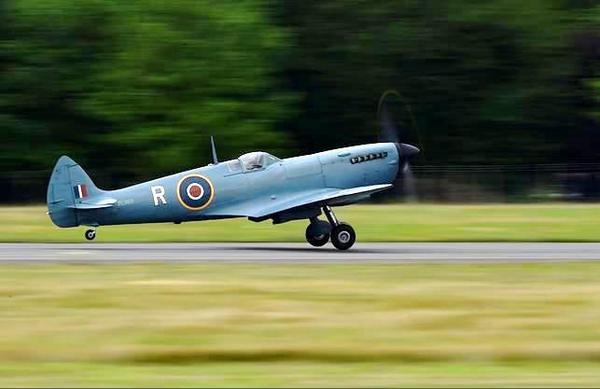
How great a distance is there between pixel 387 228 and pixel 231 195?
24.1 ft

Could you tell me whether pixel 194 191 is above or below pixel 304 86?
below

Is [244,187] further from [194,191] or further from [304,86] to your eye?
[304,86]

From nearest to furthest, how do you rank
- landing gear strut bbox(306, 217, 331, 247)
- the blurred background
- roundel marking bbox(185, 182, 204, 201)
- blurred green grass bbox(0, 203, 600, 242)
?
roundel marking bbox(185, 182, 204, 201)
landing gear strut bbox(306, 217, 331, 247)
blurred green grass bbox(0, 203, 600, 242)
the blurred background

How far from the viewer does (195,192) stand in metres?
26.5

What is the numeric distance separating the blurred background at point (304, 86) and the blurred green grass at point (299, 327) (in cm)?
3000

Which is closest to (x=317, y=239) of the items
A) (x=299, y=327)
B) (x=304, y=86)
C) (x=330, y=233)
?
(x=330, y=233)

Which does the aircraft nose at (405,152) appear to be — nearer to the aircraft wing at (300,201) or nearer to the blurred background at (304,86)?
the aircraft wing at (300,201)

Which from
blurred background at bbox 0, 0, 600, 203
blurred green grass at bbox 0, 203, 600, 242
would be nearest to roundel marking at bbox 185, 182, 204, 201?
blurred green grass at bbox 0, 203, 600, 242

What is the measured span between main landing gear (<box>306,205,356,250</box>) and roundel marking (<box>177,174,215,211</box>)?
7.58 feet

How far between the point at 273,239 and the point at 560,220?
10073 mm

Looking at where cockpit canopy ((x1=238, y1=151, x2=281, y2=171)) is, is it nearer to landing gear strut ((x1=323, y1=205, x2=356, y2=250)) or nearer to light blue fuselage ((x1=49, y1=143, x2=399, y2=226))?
light blue fuselage ((x1=49, y1=143, x2=399, y2=226))

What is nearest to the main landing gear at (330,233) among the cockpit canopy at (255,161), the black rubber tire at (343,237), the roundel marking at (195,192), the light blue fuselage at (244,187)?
the black rubber tire at (343,237)

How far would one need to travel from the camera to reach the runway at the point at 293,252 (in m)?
24.2

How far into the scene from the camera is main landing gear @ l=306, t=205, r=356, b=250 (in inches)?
1043
